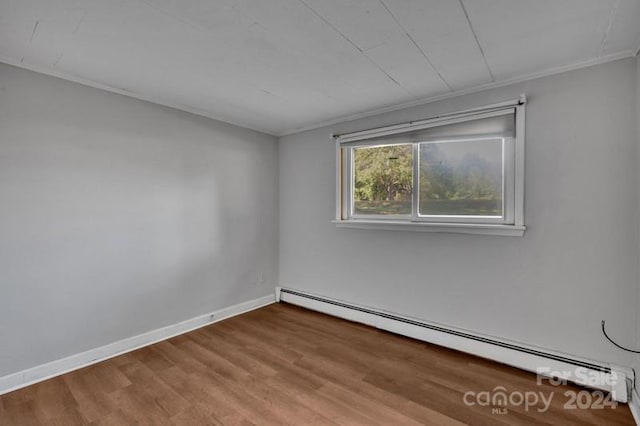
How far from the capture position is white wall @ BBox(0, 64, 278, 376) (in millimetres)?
2123

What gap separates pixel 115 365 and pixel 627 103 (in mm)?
4324

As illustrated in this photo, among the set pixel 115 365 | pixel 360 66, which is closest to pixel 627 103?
pixel 360 66

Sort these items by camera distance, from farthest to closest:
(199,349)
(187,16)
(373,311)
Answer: (373,311) < (199,349) < (187,16)

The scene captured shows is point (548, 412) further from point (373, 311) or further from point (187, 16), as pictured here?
point (187, 16)

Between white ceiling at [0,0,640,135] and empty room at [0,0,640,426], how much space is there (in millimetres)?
18

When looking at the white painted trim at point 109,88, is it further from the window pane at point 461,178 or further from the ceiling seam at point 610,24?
the ceiling seam at point 610,24

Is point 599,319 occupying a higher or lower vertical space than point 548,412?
higher

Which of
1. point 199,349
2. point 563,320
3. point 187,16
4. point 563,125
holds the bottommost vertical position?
point 199,349

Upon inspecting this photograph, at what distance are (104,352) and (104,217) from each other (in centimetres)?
117

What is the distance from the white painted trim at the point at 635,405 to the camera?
5.81 feet

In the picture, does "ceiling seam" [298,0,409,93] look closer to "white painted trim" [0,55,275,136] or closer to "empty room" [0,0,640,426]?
"empty room" [0,0,640,426]

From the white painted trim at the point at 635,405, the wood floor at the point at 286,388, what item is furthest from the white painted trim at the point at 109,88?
the white painted trim at the point at 635,405

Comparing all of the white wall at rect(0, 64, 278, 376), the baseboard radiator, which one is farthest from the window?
the white wall at rect(0, 64, 278, 376)

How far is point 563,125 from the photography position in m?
2.18
